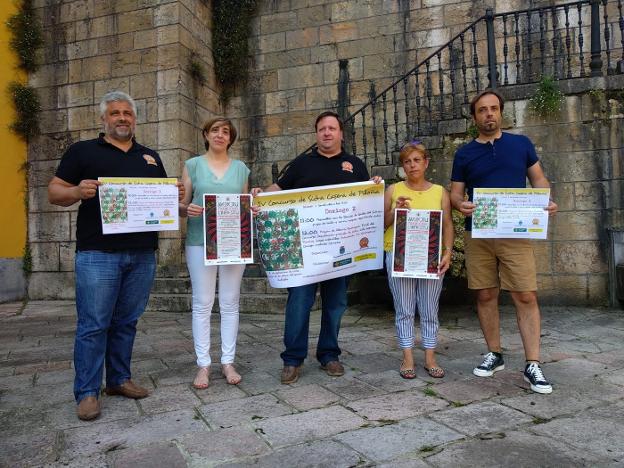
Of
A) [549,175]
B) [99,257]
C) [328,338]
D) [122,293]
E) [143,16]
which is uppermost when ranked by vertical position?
[143,16]

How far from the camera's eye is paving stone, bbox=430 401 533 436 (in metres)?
2.39

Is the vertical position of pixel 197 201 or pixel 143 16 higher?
pixel 143 16

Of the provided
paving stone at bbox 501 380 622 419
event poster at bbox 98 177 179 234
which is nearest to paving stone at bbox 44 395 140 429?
event poster at bbox 98 177 179 234

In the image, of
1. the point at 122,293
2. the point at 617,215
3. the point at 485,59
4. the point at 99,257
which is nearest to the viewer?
the point at 99,257

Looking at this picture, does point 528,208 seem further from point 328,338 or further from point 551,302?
point 551,302

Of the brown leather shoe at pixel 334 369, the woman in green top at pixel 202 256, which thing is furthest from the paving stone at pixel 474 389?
the woman in green top at pixel 202 256

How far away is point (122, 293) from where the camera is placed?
296cm

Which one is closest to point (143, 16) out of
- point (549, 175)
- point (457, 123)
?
point (457, 123)

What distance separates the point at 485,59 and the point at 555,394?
6111 millimetres

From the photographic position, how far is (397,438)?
2285 mm

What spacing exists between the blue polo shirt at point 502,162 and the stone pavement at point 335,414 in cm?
134

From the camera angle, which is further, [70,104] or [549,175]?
[70,104]

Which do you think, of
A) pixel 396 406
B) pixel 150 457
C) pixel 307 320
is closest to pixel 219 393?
pixel 307 320

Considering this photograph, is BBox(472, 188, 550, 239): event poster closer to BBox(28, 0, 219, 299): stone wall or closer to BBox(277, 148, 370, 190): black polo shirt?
BBox(277, 148, 370, 190): black polo shirt
